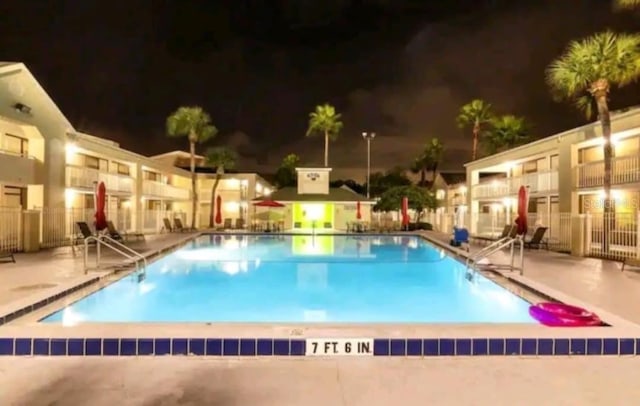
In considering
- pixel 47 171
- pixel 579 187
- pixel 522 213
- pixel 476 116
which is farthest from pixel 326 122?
pixel 522 213

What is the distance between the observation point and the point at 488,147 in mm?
37031

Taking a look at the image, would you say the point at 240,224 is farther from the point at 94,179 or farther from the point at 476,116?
the point at 476,116

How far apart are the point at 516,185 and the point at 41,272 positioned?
2248 cm

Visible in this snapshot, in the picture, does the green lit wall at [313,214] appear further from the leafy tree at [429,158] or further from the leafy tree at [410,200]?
the leafy tree at [429,158]

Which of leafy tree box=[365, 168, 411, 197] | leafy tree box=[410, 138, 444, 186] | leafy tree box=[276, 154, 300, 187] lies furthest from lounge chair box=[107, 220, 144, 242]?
leafy tree box=[410, 138, 444, 186]

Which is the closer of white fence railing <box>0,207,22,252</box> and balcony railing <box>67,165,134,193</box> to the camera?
white fence railing <box>0,207,22,252</box>

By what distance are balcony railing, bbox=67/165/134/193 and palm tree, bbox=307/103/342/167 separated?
21.4 m

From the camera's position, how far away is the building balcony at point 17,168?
1564 centimetres

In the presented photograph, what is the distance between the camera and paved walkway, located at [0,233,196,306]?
784cm

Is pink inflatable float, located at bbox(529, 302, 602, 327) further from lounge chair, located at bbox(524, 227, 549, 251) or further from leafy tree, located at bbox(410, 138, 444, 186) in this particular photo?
leafy tree, located at bbox(410, 138, 444, 186)

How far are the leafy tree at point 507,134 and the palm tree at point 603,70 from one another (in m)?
20.8

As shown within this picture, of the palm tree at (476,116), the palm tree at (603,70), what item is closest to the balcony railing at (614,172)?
the palm tree at (603,70)

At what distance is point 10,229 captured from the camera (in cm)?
1428

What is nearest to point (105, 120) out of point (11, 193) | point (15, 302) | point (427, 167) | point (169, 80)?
point (169, 80)
